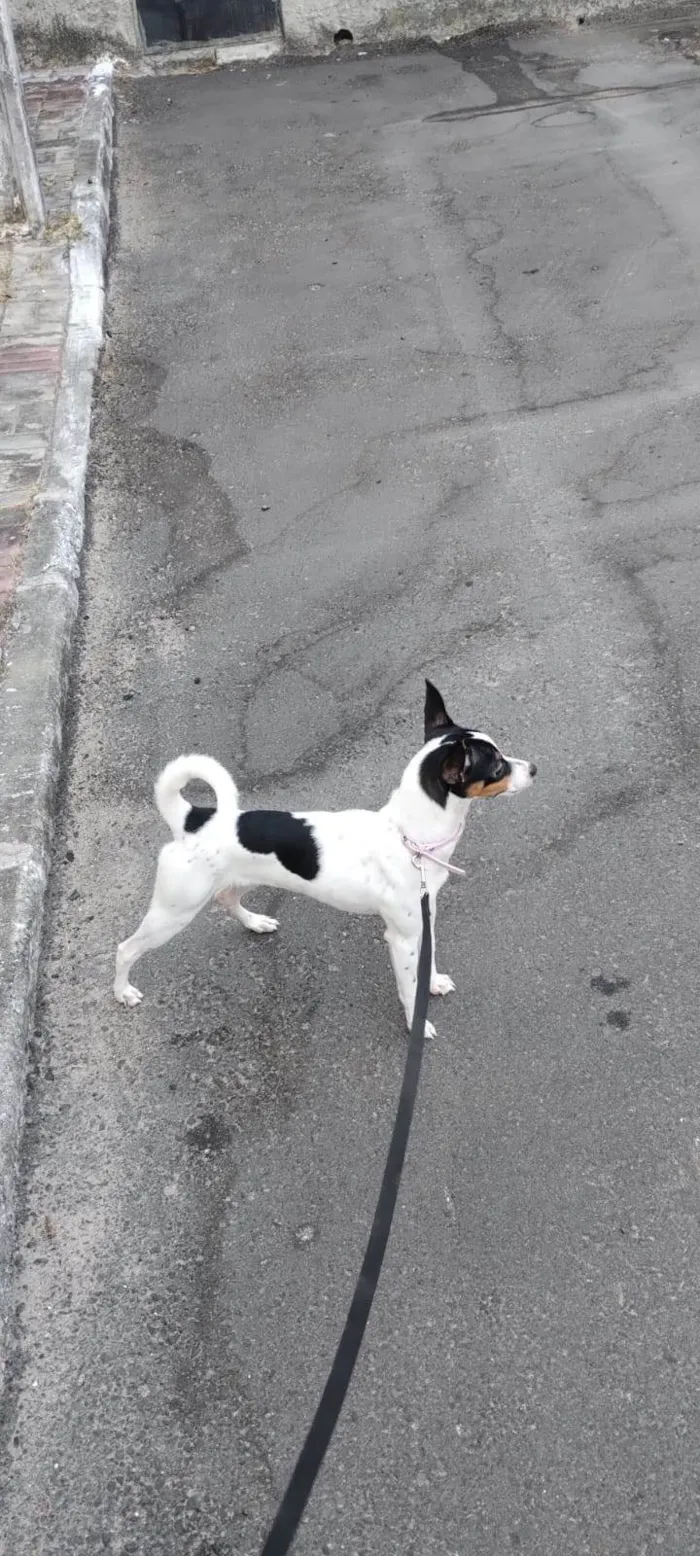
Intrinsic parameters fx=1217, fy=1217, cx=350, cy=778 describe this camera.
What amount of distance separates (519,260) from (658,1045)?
672 centimetres

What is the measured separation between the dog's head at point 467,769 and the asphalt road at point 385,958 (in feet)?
2.68

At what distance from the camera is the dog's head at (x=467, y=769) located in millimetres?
3338

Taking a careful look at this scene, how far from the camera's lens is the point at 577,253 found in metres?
8.65

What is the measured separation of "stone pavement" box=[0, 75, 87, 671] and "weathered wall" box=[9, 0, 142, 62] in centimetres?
206

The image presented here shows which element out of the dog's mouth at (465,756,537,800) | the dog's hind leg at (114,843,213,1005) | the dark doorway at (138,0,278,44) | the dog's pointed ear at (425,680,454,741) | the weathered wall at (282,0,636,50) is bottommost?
the dog's hind leg at (114,843,213,1005)

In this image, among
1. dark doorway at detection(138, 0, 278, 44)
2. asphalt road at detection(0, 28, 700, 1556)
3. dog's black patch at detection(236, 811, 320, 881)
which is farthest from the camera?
dark doorway at detection(138, 0, 278, 44)

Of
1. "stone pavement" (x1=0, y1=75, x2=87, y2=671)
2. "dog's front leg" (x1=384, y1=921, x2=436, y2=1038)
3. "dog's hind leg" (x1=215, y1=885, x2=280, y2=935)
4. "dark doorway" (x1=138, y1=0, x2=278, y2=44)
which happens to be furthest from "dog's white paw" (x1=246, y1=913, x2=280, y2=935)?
"dark doorway" (x1=138, y1=0, x2=278, y2=44)

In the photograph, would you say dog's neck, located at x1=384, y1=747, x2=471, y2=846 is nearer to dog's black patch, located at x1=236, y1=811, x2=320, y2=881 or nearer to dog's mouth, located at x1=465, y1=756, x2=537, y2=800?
dog's mouth, located at x1=465, y1=756, x2=537, y2=800

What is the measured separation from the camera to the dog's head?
334 centimetres

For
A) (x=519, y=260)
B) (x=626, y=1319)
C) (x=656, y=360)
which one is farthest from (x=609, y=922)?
(x=519, y=260)

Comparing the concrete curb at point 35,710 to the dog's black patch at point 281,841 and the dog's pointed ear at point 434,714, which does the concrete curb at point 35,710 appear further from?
the dog's pointed ear at point 434,714

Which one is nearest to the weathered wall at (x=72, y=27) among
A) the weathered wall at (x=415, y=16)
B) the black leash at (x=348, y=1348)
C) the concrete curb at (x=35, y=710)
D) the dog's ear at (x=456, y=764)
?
the weathered wall at (x=415, y=16)

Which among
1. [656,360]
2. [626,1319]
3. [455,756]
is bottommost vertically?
[626,1319]

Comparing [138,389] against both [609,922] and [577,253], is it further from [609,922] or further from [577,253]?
[609,922]
